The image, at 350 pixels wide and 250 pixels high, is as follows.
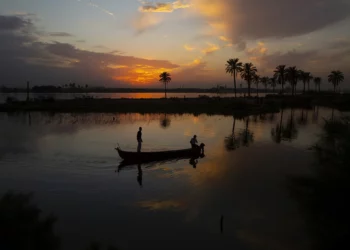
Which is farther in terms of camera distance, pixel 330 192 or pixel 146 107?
pixel 146 107

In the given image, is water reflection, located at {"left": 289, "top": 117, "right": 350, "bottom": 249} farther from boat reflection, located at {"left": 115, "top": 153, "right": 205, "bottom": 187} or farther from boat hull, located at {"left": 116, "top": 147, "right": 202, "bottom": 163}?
boat hull, located at {"left": 116, "top": 147, "right": 202, "bottom": 163}

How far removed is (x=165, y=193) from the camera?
15969mm

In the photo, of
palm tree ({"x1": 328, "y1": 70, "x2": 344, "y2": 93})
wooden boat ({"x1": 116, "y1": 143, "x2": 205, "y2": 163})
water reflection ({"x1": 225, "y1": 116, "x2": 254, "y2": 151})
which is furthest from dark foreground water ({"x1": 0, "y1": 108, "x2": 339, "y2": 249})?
palm tree ({"x1": 328, "y1": 70, "x2": 344, "y2": 93})

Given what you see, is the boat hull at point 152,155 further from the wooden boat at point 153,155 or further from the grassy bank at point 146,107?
the grassy bank at point 146,107

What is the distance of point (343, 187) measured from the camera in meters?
9.02

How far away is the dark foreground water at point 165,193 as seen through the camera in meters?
11.4

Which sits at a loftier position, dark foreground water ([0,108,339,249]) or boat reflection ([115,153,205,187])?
boat reflection ([115,153,205,187])

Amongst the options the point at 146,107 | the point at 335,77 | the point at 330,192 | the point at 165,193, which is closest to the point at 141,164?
the point at 165,193

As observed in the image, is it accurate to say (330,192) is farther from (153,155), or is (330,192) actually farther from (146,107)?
(146,107)

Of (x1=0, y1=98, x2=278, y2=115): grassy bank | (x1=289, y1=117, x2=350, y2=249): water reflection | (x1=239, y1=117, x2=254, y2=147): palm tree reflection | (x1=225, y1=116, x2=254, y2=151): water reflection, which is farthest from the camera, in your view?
(x1=0, y1=98, x2=278, y2=115): grassy bank

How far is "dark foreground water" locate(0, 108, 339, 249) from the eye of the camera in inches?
451

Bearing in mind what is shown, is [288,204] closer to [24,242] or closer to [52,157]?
[24,242]

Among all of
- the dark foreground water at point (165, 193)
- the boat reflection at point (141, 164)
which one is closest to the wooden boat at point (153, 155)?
the boat reflection at point (141, 164)

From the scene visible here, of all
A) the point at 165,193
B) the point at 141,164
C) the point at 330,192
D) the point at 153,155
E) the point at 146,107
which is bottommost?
the point at 165,193
